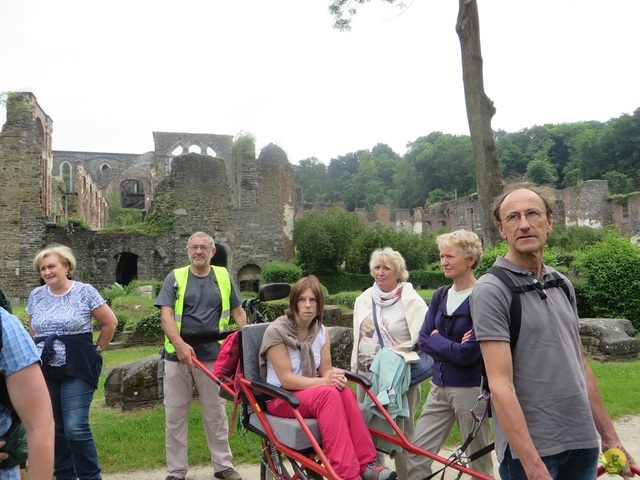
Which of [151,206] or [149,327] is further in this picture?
[151,206]

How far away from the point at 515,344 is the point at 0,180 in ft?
77.8

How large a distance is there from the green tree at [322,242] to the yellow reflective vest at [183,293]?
19.9 metres

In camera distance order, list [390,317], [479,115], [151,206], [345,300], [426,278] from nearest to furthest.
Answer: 1. [390,317]
2. [479,115]
3. [345,300]
4. [151,206]
5. [426,278]

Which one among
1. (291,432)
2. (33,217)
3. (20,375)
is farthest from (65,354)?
(33,217)

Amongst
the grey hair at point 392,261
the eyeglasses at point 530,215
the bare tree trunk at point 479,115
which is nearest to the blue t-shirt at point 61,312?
the grey hair at point 392,261

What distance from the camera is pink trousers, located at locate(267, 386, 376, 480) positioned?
2918mm

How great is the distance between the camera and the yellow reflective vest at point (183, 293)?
450cm

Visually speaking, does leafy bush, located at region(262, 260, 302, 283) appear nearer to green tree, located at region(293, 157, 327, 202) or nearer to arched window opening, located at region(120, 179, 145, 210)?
arched window opening, located at region(120, 179, 145, 210)

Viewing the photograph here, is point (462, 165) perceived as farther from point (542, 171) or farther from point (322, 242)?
point (322, 242)

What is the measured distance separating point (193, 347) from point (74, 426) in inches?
47.8

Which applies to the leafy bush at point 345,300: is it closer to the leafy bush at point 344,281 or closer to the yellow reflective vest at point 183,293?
the leafy bush at point 344,281

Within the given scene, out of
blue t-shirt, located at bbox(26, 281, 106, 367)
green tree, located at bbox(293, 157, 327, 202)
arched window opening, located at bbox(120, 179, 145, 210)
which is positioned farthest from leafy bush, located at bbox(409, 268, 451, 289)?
green tree, located at bbox(293, 157, 327, 202)

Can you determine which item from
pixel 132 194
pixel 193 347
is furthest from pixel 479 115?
pixel 132 194

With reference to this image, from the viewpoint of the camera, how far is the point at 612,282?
10703 mm
